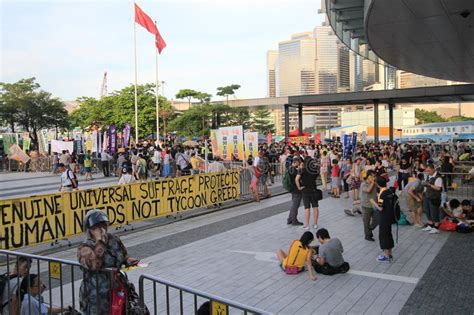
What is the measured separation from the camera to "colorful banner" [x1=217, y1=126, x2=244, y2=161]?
59.8 feet

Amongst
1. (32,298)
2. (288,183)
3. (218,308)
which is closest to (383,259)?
(288,183)

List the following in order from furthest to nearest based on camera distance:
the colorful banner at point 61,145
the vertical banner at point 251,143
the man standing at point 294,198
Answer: the colorful banner at point 61,145, the vertical banner at point 251,143, the man standing at point 294,198

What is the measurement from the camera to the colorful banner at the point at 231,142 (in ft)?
59.8

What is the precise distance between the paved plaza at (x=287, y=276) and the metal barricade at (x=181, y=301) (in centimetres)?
6

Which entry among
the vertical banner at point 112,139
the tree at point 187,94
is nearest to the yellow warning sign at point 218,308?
the vertical banner at point 112,139

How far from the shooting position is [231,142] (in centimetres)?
1855

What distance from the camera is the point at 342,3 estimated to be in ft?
52.6

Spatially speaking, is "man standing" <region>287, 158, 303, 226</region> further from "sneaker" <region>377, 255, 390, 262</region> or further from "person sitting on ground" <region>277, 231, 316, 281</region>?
"person sitting on ground" <region>277, 231, 316, 281</region>

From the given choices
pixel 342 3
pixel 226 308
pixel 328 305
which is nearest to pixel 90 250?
pixel 226 308

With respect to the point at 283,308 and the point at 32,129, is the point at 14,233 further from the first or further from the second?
the point at 32,129

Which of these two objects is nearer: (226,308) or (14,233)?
(226,308)

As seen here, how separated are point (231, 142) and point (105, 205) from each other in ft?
26.7

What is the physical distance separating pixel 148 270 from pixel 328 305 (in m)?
3.71

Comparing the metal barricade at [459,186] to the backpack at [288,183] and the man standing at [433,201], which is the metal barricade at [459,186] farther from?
the backpack at [288,183]
